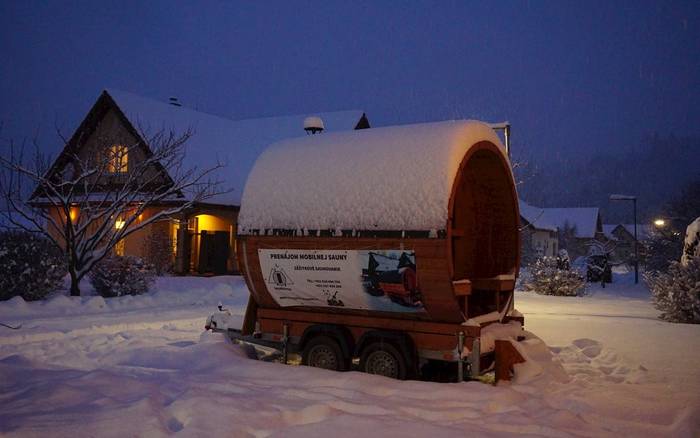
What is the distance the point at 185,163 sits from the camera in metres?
26.2

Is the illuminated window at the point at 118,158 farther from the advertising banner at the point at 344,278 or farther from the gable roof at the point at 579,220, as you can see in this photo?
the gable roof at the point at 579,220

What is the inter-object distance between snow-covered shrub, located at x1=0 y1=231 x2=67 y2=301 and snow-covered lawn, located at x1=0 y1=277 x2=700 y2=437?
14.1 feet

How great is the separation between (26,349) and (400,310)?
6.47 metres

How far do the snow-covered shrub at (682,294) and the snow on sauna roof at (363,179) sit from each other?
8.36 m

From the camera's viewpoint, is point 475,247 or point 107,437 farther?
point 475,247

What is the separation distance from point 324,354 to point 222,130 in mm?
25060

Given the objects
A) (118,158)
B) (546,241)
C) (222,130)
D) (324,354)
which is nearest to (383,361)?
(324,354)

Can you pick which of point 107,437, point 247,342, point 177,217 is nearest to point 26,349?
point 247,342

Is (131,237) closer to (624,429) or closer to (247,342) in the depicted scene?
(247,342)

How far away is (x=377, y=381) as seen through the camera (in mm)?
7578

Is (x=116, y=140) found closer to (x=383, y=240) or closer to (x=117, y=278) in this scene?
(x=117, y=278)

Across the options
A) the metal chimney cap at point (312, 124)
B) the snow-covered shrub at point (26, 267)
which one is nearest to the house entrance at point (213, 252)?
the snow-covered shrub at point (26, 267)

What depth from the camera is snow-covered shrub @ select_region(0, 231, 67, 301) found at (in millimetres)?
15656

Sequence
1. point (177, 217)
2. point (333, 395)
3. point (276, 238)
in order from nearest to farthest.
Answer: point (333, 395), point (276, 238), point (177, 217)
